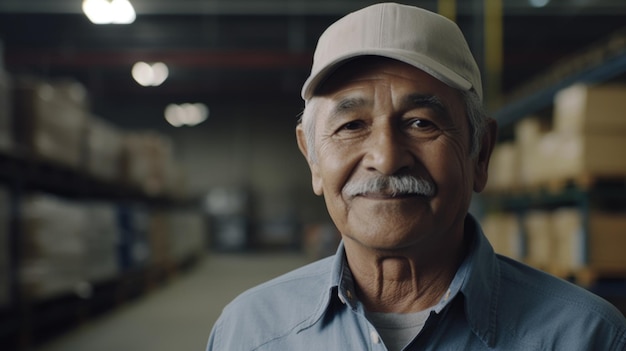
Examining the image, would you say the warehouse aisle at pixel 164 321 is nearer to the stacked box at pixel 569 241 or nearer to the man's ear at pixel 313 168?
the stacked box at pixel 569 241

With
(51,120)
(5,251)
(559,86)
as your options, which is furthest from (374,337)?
(559,86)

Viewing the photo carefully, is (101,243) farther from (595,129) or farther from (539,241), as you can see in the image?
(595,129)

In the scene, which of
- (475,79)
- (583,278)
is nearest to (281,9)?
(583,278)

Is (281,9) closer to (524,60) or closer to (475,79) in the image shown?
(524,60)

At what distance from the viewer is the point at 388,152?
130 centimetres

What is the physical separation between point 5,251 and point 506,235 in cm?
540

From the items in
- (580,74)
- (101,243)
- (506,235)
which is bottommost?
(506,235)

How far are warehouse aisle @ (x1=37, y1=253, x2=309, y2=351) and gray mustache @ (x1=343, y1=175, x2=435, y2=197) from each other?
4.27 m

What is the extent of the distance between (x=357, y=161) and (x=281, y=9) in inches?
475

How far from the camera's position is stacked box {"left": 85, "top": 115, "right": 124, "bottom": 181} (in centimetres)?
693

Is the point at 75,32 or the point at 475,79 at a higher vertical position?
the point at 75,32

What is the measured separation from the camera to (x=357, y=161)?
4.52ft

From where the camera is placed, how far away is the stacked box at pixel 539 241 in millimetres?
5973

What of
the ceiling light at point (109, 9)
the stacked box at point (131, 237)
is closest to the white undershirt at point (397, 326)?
the stacked box at point (131, 237)
